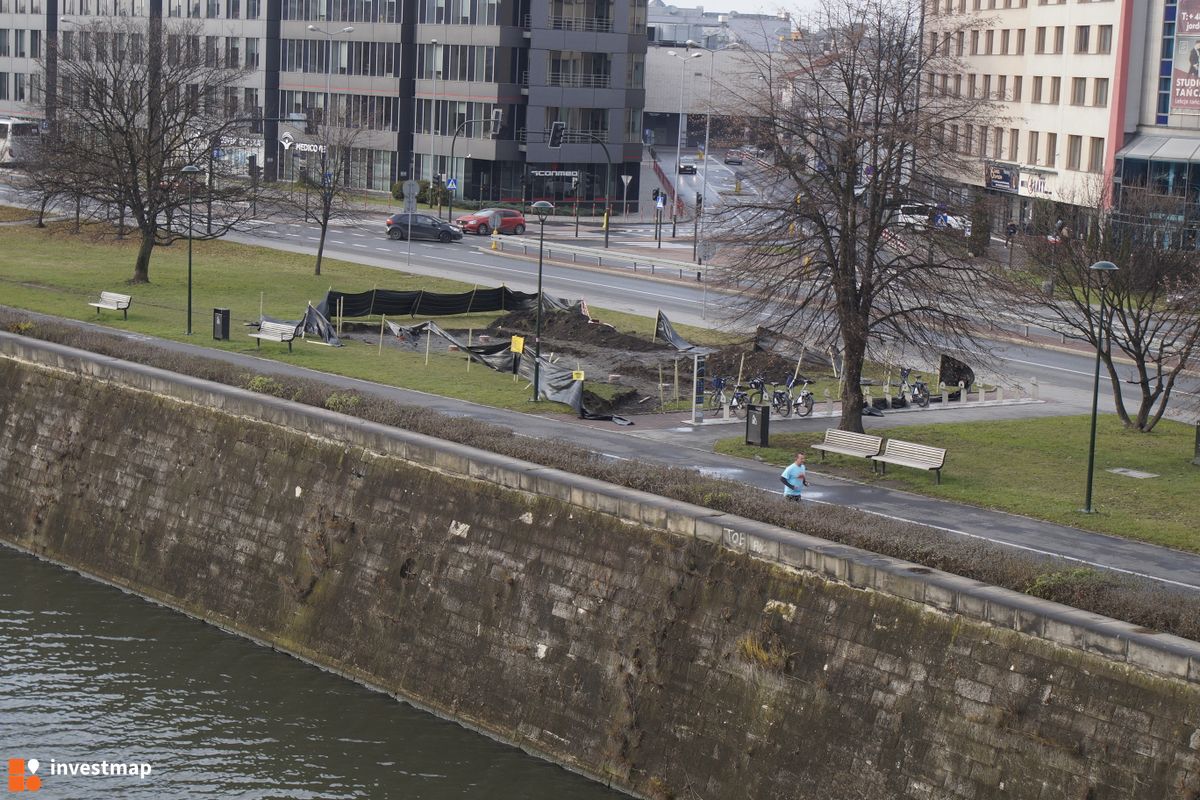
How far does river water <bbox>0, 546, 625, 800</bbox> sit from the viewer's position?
66.2ft

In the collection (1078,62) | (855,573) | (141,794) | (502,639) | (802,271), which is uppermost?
(1078,62)

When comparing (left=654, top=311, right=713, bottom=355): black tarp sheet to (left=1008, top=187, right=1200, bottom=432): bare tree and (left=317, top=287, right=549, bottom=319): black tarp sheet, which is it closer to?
(left=317, top=287, right=549, bottom=319): black tarp sheet

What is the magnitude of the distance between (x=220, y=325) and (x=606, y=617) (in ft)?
79.4

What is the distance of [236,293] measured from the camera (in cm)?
5262

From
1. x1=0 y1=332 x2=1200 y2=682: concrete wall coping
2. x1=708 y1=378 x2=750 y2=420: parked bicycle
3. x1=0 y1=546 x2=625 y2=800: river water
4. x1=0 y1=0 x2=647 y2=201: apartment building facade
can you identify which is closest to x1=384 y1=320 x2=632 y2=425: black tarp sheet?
x1=708 y1=378 x2=750 y2=420: parked bicycle

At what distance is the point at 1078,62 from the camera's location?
2753 inches

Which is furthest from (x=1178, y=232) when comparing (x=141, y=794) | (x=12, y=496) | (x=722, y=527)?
(x=141, y=794)

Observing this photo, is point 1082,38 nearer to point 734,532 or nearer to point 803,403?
point 803,403

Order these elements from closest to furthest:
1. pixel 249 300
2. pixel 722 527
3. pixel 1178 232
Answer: pixel 722 527 < pixel 1178 232 < pixel 249 300

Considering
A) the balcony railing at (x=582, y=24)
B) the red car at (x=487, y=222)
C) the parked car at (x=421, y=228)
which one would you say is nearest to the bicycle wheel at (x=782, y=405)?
the parked car at (x=421, y=228)

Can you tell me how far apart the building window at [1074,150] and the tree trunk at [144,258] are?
1568 inches

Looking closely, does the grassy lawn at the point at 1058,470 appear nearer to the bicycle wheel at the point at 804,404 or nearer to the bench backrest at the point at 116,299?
the bicycle wheel at the point at 804,404

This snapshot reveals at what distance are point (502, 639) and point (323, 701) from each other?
2.91 m

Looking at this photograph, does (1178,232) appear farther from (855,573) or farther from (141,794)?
(141,794)
